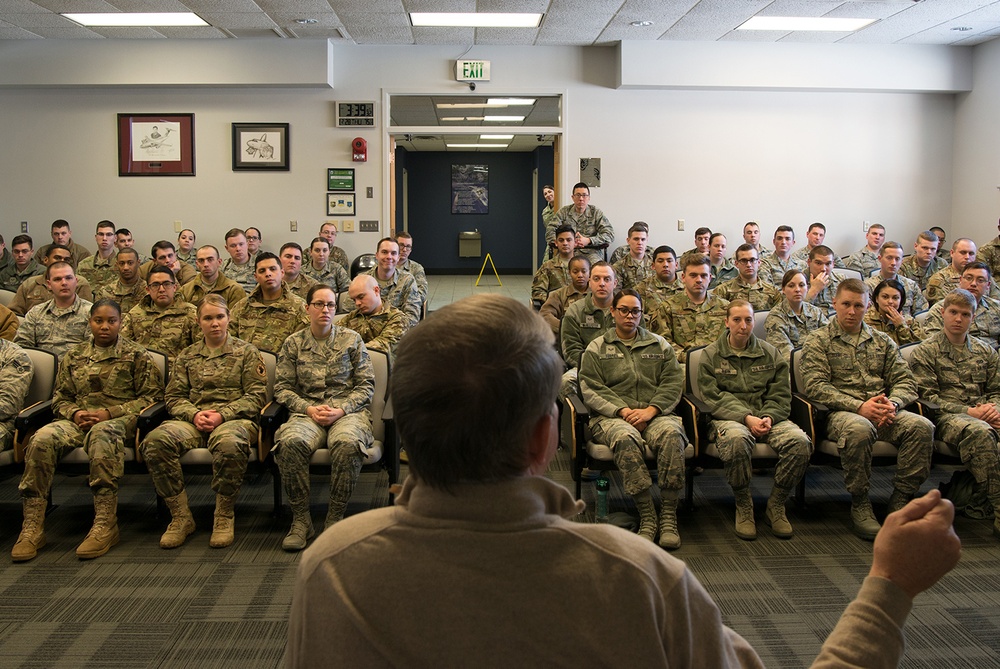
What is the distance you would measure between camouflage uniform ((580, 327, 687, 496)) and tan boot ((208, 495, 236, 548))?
5.78ft

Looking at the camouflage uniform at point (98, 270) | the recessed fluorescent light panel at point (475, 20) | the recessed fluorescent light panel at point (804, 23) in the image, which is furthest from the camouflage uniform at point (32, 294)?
the recessed fluorescent light panel at point (804, 23)

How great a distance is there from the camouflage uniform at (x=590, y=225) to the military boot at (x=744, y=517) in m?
4.31

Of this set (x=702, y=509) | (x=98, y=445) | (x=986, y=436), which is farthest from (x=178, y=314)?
(x=986, y=436)

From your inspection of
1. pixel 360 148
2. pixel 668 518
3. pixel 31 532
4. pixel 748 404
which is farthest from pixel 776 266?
pixel 31 532

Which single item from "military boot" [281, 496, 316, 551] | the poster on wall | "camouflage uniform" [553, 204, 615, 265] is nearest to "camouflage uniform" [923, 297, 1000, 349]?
"camouflage uniform" [553, 204, 615, 265]

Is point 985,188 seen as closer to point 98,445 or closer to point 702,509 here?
point 702,509

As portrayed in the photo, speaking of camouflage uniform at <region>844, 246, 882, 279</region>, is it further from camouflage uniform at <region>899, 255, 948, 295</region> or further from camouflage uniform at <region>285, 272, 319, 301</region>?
camouflage uniform at <region>285, 272, 319, 301</region>

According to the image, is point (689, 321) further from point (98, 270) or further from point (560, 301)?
point (98, 270)

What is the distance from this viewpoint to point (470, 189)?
18.4 metres

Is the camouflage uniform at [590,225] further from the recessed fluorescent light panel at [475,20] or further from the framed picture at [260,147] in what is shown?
the framed picture at [260,147]

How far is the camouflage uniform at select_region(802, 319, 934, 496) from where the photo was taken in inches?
153

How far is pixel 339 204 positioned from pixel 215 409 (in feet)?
15.9

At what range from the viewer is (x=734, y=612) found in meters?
3.04

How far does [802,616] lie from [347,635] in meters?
2.63
